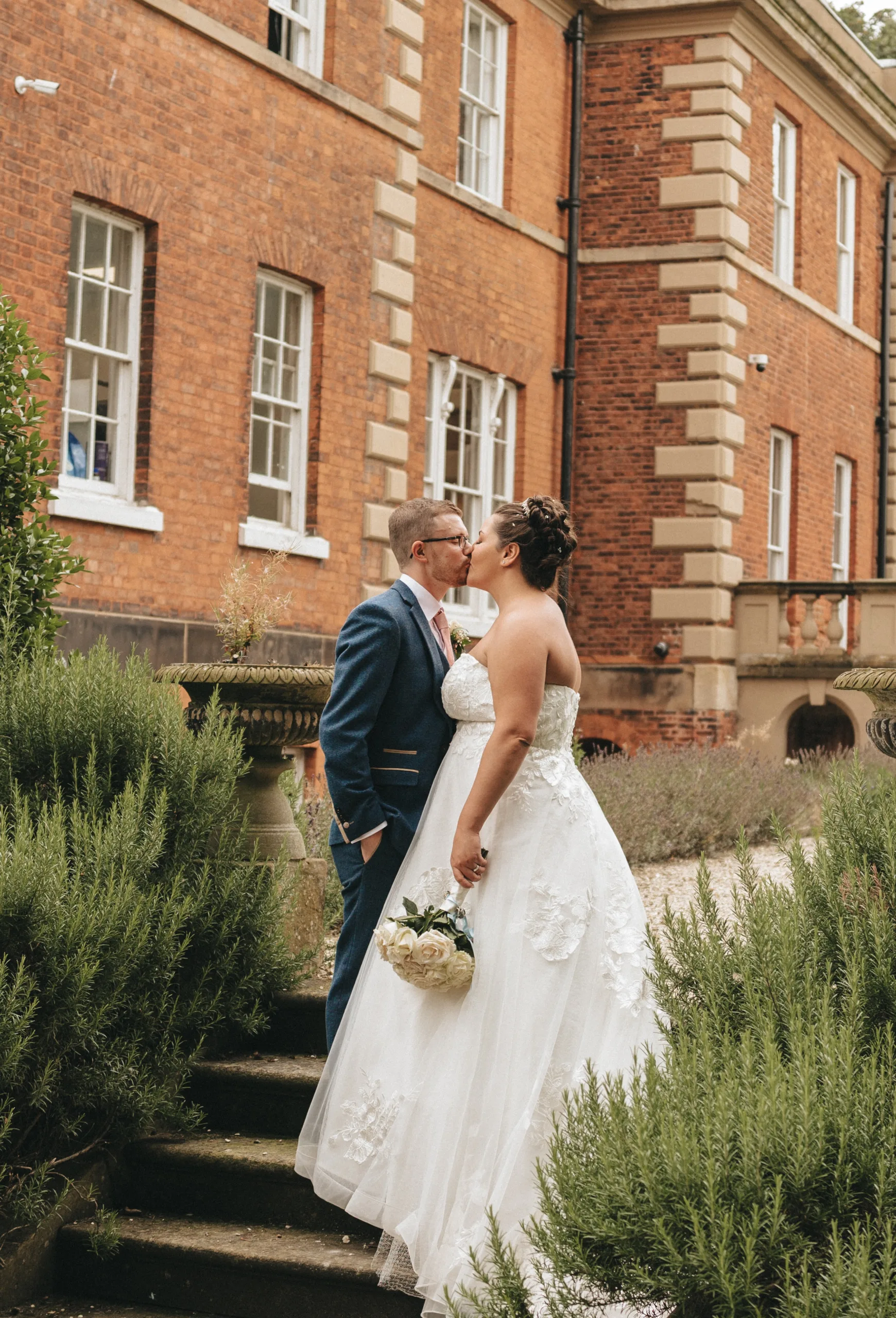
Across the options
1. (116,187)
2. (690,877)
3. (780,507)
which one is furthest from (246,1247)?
(780,507)

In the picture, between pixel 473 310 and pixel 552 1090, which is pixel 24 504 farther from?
pixel 473 310

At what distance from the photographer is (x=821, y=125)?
782 inches

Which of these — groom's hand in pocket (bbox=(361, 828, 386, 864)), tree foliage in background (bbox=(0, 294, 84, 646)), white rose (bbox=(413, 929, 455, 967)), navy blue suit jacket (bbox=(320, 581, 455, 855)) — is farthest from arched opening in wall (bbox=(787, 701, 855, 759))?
white rose (bbox=(413, 929, 455, 967))

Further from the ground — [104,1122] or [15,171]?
[15,171]

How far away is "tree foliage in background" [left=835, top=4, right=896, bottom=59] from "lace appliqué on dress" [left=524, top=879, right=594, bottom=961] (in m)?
32.3

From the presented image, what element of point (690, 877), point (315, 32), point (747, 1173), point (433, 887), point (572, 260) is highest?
point (315, 32)

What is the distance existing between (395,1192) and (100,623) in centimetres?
679

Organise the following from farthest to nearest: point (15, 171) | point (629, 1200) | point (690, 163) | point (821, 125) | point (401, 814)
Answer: point (821, 125)
point (690, 163)
point (15, 171)
point (401, 814)
point (629, 1200)

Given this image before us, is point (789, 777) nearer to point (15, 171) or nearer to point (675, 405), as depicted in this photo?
point (675, 405)

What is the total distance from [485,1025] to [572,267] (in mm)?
13846

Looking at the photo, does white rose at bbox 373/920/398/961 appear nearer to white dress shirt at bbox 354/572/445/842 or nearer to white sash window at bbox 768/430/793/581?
white dress shirt at bbox 354/572/445/842

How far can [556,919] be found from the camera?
4.34 metres

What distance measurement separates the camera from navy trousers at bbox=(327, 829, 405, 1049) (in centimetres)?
481

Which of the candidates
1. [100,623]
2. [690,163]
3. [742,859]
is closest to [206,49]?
[100,623]
